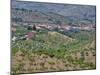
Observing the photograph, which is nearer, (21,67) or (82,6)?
(21,67)

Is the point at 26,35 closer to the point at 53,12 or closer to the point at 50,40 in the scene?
the point at 50,40

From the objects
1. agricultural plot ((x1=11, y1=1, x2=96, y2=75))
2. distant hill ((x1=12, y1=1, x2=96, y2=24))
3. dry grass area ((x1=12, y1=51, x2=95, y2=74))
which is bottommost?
dry grass area ((x1=12, y1=51, x2=95, y2=74))

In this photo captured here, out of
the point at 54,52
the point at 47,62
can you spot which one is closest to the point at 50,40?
the point at 54,52

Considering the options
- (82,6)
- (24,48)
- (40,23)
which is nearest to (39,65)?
(24,48)

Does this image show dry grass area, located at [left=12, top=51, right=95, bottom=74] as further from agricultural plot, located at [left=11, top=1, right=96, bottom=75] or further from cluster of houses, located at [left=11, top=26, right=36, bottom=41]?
cluster of houses, located at [left=11, top=26, right=36, bottom=41]

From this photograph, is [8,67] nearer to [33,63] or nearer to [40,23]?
[33,63]

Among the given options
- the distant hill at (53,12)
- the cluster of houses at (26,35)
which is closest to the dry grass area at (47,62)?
the cluster of houses at (26,35)

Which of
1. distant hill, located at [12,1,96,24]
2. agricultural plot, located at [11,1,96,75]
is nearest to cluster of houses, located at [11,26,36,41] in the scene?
agricultural plot, located at [11,1,96,75]
